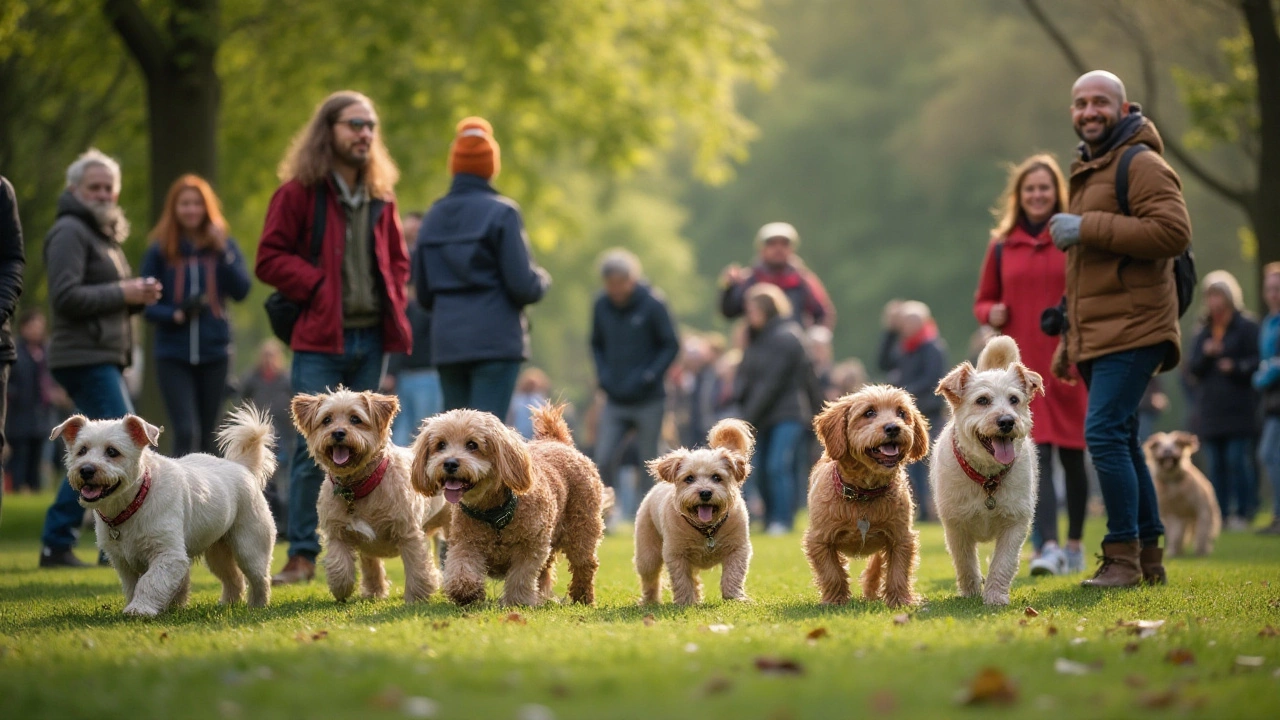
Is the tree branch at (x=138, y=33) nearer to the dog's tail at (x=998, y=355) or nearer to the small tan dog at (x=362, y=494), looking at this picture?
the small tan dog at (x=362, y=494)

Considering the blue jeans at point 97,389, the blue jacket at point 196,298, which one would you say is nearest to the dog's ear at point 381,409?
the blue jeans at point 97,389

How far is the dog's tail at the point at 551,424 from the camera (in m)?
8.60

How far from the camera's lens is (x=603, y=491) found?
8.30 metres

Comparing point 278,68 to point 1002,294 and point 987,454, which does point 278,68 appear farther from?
point 987,454

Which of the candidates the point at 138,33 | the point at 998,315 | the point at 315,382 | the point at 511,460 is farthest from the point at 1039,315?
the point at 138,33

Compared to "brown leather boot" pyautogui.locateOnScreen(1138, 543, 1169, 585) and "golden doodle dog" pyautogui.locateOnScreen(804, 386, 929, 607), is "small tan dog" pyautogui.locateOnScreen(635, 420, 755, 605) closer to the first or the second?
"golden doodle dog" pyautogui.locateOnScreen(804, 386, 929, 607)

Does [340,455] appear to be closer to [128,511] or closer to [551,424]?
[128,511]

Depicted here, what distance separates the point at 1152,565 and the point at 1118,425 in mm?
1019

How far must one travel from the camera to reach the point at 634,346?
558 inches

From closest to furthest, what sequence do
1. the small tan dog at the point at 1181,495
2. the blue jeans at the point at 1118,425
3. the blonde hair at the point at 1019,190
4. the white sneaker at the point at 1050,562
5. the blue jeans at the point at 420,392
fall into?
the blue jeans at the point at 1118,425 → the white sneaker at the point at 1050,562 → the blonde hair at the point at 1019,190 → the small tan dog at the point at 1181,495 → the blue jeans at the point at 420,392

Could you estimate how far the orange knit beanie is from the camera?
951 cm

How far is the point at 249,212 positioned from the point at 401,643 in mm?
17392

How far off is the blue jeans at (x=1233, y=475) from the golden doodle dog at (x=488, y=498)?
10576 mm

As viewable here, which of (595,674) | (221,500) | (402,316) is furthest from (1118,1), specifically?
(595,674)
